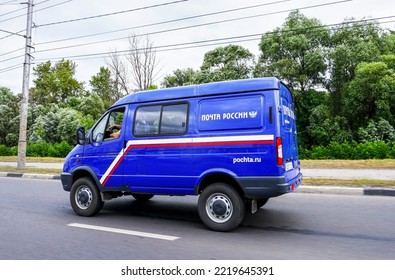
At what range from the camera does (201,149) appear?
572 centimetres

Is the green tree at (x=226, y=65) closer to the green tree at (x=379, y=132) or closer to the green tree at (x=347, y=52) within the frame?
the green tree at (x=347, y=52)

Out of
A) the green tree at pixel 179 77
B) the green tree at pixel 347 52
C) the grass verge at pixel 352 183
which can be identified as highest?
the green tree at pixel 179 77

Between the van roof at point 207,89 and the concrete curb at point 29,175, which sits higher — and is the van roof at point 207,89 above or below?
above

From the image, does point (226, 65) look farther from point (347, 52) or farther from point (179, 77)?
point (179, 77)

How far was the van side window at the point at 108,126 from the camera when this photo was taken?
22.4 ft

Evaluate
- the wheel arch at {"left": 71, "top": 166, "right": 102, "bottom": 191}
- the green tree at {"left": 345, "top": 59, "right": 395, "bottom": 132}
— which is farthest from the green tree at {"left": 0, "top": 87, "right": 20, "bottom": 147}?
Answer: the wheel arch at {"left": 71, "top": 166, "right": 102, "bottom": 191}

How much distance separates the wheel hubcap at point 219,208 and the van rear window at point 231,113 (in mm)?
1115

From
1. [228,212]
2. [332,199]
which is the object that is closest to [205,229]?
[228,212]

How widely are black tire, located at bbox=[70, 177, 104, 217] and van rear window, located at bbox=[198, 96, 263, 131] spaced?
2.61 m

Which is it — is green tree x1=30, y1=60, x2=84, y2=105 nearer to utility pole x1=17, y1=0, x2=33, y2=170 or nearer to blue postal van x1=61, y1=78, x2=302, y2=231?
utility pole x1=17, y1=0, x2=33, y2=170

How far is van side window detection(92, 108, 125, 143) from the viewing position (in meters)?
6.83

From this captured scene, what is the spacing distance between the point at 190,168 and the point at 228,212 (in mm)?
Answer: 942

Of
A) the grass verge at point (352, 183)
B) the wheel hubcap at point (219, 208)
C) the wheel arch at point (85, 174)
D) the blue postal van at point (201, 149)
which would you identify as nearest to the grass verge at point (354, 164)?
the grass verge at point (352, 183)

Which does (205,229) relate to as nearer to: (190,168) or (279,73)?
(190,168)
